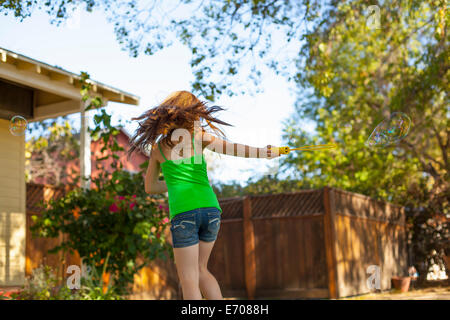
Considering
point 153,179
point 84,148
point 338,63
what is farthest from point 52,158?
point 153,179

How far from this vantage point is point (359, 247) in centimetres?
990

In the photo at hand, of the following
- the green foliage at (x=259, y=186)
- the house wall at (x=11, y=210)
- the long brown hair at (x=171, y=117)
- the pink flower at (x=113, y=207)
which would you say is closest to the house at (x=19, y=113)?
the house wall at (x=11, y=210)

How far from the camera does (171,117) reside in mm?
2828

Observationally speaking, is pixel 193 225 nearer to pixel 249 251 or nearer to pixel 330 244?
pixel 330 244

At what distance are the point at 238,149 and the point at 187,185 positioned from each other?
334mm

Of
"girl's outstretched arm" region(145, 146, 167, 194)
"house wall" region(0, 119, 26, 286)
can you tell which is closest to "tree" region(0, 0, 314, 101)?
"house wall" region(0, 119, 26, 286)

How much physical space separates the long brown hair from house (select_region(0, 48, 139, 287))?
14.1 ft

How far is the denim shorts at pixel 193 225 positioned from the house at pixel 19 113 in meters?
4.52

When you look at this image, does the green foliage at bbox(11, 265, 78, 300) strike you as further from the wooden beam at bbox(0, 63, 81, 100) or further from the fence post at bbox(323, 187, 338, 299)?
the fence post at bbox(323, 187, 338, 299)

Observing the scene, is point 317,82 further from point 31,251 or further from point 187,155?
point 187,155

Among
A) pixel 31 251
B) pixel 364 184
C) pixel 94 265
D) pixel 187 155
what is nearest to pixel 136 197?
pixel 94 265

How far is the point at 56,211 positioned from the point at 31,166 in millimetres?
10391

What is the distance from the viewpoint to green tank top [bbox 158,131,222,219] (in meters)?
2.74
